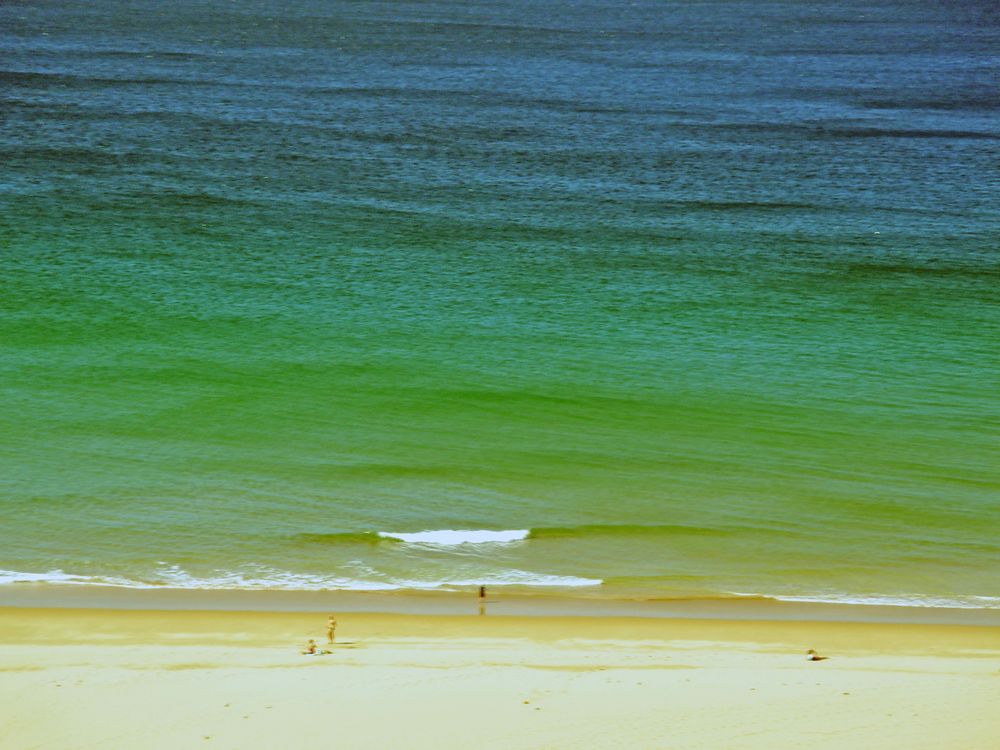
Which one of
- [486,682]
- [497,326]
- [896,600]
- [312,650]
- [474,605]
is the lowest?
[486,682]

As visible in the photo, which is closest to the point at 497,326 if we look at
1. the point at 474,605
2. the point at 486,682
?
the point at 474,605

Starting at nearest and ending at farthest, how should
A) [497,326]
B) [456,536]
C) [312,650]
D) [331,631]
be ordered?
[312,650] < [331,631] < [456,536] < [497,326]

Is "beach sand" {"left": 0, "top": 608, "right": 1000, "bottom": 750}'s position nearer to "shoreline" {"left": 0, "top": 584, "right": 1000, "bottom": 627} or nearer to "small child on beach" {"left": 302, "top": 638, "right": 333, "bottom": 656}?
"small child on beach" {"left": 302, "top": 638, "right": 333, "bottom": 656}

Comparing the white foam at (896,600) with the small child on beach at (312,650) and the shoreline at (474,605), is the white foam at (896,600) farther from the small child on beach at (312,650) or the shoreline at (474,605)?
the small child on beach at (312,650)

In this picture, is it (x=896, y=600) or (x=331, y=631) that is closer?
(x=331, y=631)

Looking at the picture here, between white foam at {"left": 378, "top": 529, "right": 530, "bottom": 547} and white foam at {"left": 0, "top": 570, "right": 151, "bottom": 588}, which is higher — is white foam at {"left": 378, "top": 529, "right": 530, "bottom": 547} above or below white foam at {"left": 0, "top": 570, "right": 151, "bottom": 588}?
above

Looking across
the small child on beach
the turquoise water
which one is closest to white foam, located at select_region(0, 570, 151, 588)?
the turquoise water

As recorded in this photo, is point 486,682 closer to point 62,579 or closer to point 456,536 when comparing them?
point 456,536

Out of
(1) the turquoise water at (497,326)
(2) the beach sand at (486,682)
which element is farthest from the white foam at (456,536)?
(2) the beach sand at (486,682)
